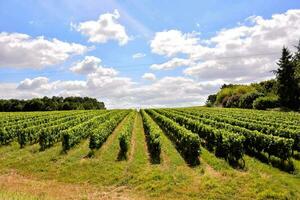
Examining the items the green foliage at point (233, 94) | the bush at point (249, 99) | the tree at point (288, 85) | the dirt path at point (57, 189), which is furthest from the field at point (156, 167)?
the green foliage at point (233, 94)

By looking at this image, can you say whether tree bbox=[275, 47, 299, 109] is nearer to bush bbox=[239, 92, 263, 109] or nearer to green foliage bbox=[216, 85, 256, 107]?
bush bbox=[239, 92, 263, 109]

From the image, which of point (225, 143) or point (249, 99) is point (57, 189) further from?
point (249, 99)

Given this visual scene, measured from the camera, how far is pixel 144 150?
27062 mm

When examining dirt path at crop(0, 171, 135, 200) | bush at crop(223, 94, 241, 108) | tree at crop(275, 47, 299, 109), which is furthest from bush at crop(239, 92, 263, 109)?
dirt path at crop(0, 171, 135, 200)

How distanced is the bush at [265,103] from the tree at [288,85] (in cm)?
474

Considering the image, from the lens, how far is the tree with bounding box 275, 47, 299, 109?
229 feet

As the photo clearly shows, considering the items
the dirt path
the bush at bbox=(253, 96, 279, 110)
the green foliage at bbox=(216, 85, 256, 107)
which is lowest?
the dirt path

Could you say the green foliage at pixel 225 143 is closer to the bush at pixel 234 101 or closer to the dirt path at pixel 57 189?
the dirt path at pixel 57 189

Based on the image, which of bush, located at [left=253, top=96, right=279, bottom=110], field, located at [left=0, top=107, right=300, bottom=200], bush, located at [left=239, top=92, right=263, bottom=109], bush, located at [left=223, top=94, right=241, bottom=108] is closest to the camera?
field, located at [left=0, top=107, right=300, bottom=200]

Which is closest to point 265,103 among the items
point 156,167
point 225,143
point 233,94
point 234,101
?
point 234,101

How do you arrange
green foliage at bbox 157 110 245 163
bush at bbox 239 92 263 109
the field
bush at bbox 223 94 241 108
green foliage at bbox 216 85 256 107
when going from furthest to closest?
green foliage at bbox 216 85 256 107 < bush at bbox 223 94 241 108 < bush at bbox 239 92 263 109 < green foliage at bbox 157 110 245 163 < the field

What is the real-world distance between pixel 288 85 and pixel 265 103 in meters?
10.3

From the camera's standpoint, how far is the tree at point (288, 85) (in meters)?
69.9

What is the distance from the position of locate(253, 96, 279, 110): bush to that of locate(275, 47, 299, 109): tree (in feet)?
15.6
